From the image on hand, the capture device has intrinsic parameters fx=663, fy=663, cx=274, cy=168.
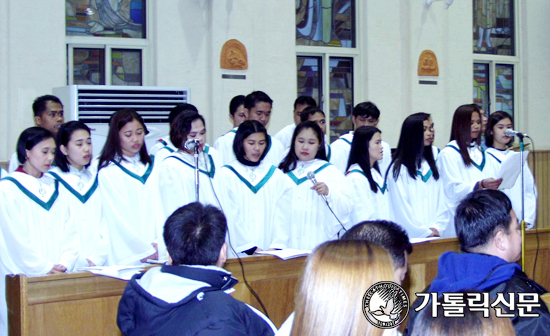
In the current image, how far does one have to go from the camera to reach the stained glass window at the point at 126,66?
6.98 m

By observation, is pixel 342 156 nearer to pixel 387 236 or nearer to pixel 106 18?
pixel 106 18

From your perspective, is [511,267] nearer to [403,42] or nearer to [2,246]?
[2,246]

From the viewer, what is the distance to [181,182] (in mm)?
4438

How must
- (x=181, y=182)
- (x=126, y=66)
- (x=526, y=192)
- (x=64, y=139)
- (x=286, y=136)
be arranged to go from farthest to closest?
(x=126, y=66) < (x=286, y=136) < (x=526, y=192) < (x=181, y=182) < (x=64, y=139)

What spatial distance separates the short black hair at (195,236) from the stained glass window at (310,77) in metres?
5.68

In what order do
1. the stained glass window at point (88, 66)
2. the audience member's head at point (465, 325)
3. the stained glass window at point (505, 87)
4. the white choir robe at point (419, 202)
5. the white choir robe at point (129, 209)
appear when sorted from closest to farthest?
the audience member's head at point (465, 325) → the white choir robe at point (129, 209) → the white choir robe at point (419, 202) → the stained glass window at point (88, 66) → the stained glass window at point (505, 87)

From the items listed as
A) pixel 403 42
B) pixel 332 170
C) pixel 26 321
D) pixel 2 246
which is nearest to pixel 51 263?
pixel 2 246

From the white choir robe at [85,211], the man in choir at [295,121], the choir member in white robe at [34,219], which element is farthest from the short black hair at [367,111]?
the choir member in white robe at [34,219]

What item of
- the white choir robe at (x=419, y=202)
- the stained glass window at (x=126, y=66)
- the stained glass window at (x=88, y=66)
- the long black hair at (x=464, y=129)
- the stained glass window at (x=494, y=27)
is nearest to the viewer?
the white choir robe at (x=419, y=202)

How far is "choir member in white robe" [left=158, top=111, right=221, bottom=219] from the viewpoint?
14.4 feet

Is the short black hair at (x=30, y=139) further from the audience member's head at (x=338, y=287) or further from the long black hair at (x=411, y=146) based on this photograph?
the audience member's head at (x=338, y=287)

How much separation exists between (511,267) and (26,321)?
2.28 m

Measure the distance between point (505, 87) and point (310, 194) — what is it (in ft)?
18.2

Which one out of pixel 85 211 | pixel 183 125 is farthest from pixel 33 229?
pixel 183 125
